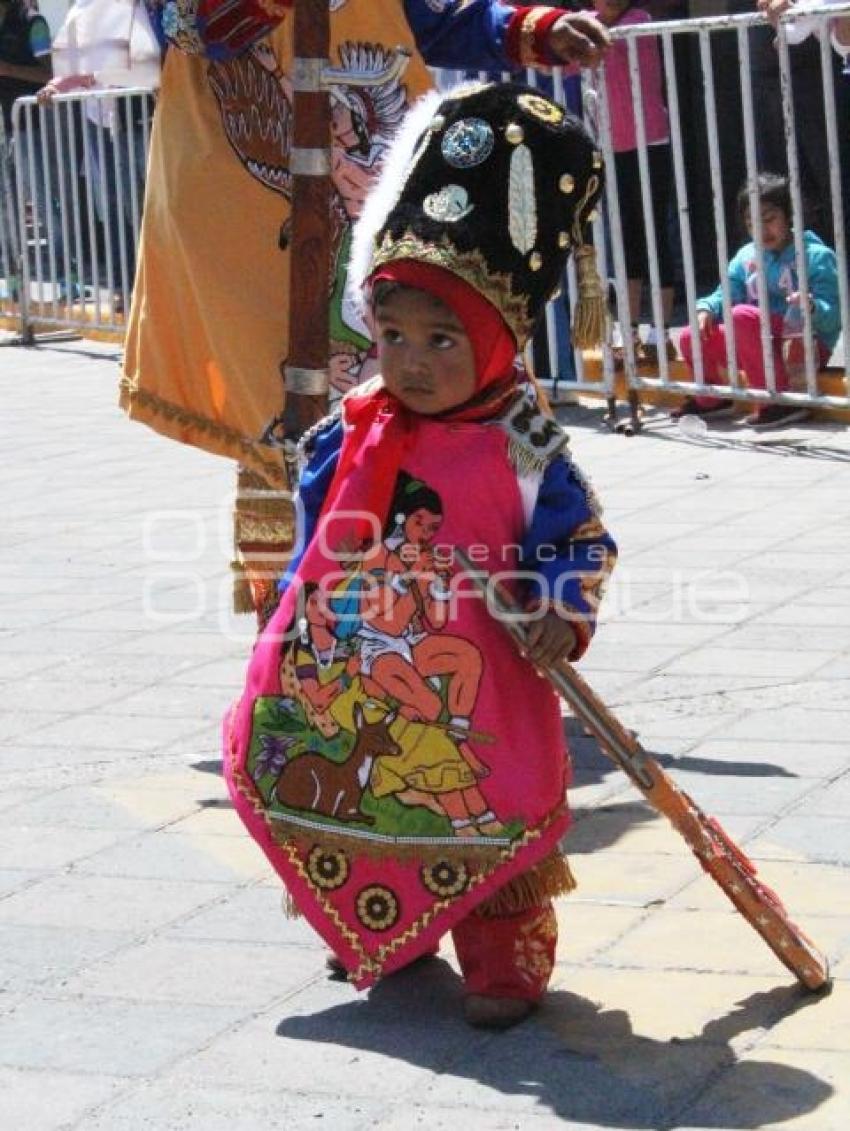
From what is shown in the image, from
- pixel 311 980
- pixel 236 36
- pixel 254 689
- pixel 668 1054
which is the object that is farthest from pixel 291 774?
pixel 236 36

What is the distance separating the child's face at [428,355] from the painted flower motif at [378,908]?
2.41 ft

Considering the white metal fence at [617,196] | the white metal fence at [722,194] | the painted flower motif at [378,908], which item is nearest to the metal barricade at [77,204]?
the white metal fence at [617,196]

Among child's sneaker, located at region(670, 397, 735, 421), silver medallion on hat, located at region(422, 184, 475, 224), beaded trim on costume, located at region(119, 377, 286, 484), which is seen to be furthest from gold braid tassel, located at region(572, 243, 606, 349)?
child's sneaker, located at region(670, 397, 735, 421)

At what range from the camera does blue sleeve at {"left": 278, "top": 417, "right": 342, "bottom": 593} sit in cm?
377

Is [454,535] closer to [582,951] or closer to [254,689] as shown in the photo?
[254,689]

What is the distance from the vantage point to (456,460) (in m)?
3.64

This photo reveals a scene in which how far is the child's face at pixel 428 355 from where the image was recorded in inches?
142

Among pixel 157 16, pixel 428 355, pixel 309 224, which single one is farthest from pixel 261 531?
pixel 428 355

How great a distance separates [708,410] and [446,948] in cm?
578

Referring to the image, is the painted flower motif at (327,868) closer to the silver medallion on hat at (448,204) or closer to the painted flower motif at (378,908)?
the painted flower motif at (378,908)

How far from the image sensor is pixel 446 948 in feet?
13.3

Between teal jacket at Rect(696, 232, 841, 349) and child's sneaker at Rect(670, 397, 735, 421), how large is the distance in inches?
17.4

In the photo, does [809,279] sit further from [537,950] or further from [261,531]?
[537,950]

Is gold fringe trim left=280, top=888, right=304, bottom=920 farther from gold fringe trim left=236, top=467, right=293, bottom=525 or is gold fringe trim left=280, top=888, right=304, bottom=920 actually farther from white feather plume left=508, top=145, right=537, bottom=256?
gold fringe trim left=236, top=467, right=293, bottom=525
